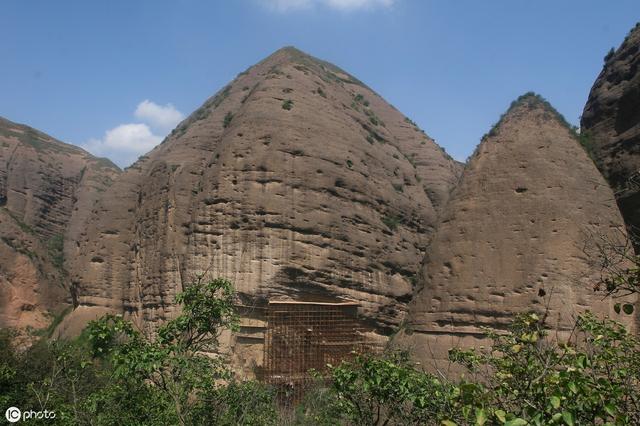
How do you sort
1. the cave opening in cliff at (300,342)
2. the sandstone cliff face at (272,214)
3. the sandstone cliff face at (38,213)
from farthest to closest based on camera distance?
the sandstone cliff face at (38,213)
the sandstone cliff face at (272,214)
the cave opening in cliff at (300,342)

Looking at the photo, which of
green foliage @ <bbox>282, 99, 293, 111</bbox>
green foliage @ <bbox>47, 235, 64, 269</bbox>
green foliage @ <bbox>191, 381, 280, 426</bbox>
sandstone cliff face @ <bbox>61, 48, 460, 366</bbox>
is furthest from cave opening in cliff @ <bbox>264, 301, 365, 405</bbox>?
green foliage @ <bbox>47, 235, 64, 269</bbox>

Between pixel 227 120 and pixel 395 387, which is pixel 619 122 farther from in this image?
pixel 227 120

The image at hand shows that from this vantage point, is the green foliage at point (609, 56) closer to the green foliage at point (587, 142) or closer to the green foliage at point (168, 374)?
the green foliage at point (587, 142)

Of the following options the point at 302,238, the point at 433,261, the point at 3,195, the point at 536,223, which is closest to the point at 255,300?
the point at 302,238

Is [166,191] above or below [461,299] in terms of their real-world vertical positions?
above

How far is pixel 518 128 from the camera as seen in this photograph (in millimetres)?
18922

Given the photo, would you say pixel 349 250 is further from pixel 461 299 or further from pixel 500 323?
pixel 500 323

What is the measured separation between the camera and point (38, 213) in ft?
141

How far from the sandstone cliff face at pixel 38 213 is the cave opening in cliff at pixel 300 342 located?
1696cm

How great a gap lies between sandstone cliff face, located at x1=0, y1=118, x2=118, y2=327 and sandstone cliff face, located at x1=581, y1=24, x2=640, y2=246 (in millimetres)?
27999

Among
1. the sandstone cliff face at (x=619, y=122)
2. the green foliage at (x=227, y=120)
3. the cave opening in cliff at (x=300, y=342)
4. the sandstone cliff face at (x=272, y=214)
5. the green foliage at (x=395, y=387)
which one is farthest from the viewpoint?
the green foliage at (x=227, y=120)

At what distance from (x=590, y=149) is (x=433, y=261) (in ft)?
22.6

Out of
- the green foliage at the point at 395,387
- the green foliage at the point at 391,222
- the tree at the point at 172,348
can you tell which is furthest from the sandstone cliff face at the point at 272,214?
the green foliage at the point at 395,387

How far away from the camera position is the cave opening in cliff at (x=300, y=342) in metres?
18.5
